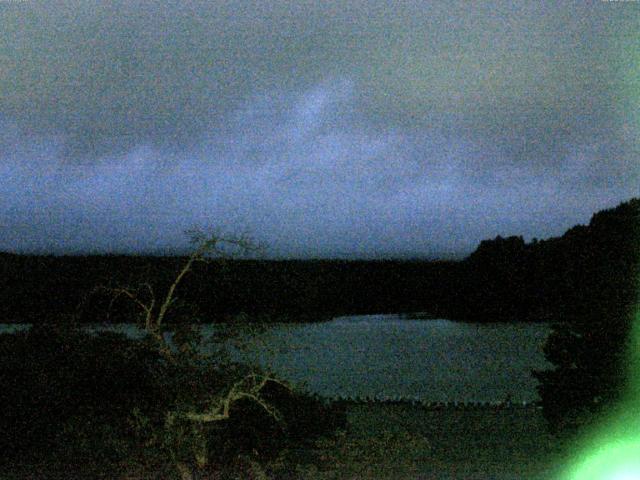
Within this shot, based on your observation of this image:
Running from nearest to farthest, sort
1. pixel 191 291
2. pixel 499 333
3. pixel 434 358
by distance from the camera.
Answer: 1. pixel 191 291
2. pixel 434 358
3. pixel 499 333

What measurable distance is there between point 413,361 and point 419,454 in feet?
23.0

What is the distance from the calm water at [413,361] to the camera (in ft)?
50.6

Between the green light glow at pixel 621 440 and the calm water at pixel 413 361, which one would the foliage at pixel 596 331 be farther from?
the calm water at pixel 413 361

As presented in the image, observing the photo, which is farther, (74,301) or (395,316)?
(395,316)

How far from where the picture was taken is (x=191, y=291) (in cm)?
1198

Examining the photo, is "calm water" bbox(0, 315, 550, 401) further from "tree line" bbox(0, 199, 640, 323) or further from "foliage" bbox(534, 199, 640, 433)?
"foliage" bbox(534, 199, 640, 433)

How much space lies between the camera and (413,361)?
57.2ft

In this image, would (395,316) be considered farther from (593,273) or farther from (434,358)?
(593,273)

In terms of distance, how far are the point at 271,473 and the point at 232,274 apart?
267 centimetres

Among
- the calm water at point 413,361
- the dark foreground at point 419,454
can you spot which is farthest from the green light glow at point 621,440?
the calm water at point 413,361

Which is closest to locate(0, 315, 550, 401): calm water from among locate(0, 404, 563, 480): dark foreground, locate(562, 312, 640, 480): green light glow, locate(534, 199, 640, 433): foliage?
locate(0, 404, 563, 480): dark foreground

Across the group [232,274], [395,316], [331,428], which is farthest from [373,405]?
[395,316]

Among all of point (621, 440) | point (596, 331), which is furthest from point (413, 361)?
point (621, 440)

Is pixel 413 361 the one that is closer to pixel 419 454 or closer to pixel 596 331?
pixel 419 454
